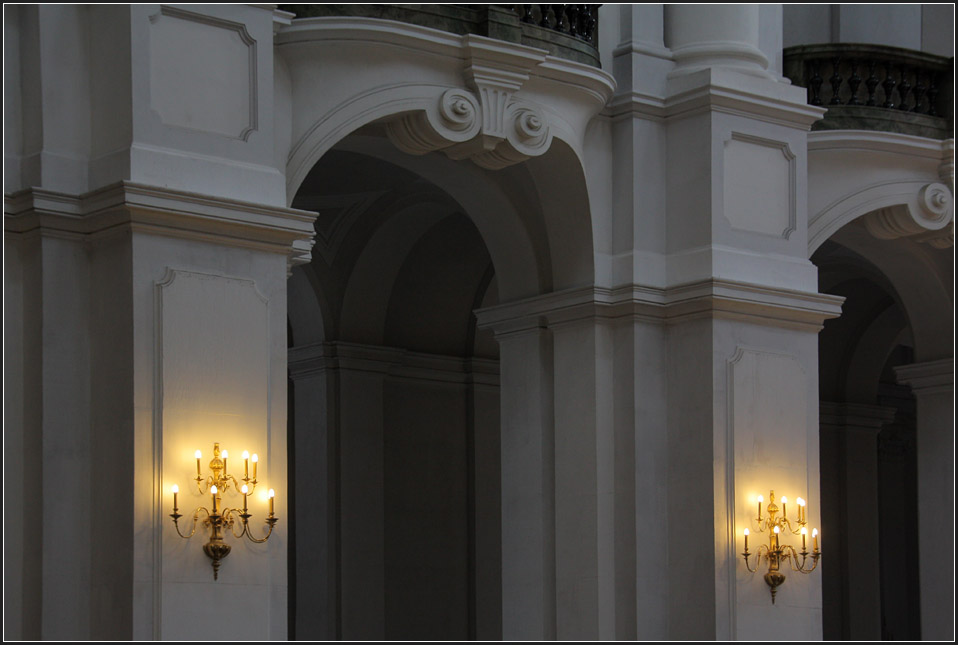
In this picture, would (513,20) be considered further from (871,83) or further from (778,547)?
(778,547)

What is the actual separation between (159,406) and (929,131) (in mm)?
8353

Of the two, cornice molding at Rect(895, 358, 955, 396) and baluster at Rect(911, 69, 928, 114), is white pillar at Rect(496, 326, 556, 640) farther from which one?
cornice molding at Rect(895, 358, 955, 396)

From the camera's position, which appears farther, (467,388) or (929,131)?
(467,388)

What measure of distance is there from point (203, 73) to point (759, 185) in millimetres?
5043

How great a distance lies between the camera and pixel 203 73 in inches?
444

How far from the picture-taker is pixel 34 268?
11031mm

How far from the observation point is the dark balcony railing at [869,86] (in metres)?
15.5

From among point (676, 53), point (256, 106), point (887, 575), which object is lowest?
point (887, 575)

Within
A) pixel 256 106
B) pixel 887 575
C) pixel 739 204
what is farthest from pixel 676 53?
pixel 887 575

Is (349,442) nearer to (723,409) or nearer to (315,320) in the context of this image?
(315,320)

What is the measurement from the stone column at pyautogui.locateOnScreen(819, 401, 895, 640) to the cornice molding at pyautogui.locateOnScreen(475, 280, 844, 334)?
25.5 feet

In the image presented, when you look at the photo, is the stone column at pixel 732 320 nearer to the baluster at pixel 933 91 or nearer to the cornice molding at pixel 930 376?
the baluster at pixel 933 91

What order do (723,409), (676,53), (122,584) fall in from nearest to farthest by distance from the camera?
1. (122,584)
2. (723,409)
3. (676,53)

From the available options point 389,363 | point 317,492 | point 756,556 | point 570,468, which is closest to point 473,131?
point 570,468
